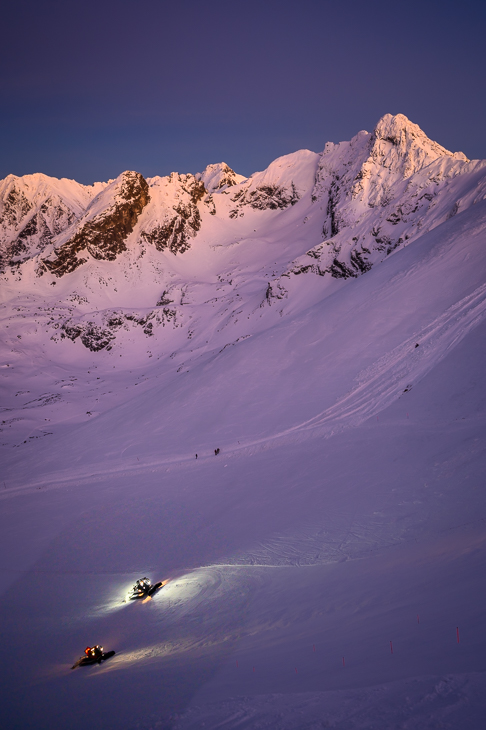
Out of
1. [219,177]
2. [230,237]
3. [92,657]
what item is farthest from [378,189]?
[92,657]

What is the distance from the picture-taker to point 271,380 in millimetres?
35594

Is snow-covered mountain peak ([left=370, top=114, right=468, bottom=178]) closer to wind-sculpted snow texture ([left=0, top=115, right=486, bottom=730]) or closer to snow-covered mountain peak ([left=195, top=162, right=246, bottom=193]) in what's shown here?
wind-sculpted snow texture ([left=0, top=115, right=486, bottom=730])

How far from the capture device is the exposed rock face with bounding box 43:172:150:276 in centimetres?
9581

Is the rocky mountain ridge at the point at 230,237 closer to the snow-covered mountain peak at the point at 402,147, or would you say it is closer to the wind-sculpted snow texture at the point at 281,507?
the snow-covered mountain peak at the point at 402,147

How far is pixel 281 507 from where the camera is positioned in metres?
19.0

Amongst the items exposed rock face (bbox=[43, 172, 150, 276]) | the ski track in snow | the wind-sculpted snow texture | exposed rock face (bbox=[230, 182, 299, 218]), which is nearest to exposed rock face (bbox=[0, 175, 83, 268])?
exposed rock face (bbox=[43, 172, 150, 276])

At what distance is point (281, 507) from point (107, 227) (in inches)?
3763

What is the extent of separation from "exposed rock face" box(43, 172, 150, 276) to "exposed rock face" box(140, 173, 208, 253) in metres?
5.63

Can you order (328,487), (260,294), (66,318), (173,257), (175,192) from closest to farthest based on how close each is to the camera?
(328,487) → (260,294) → (66,318) → (173,257) → (175,192)

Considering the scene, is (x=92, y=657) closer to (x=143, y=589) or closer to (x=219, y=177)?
(x=143, y=589)

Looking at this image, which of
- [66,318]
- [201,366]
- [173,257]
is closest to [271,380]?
[201,366]

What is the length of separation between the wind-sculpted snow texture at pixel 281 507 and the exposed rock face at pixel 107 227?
102 feet

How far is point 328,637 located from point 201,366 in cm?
3646

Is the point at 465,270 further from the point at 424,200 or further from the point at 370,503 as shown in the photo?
the point at 424,200
